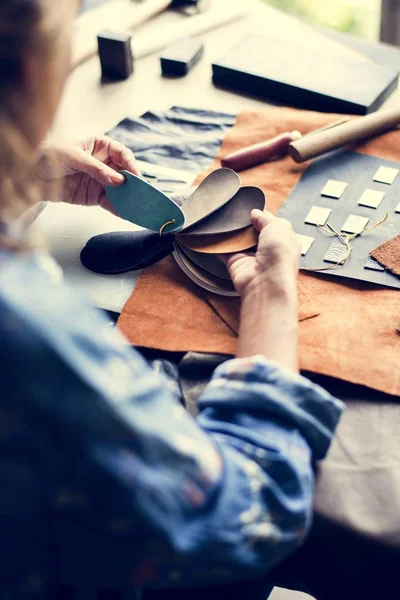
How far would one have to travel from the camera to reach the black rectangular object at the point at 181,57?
51.7 inches

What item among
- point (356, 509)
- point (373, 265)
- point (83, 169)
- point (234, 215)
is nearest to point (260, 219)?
point (234, 215)

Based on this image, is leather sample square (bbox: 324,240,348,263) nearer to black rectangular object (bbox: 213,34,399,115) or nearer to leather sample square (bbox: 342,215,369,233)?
leather sample square (bbox: 342,215,369,233)

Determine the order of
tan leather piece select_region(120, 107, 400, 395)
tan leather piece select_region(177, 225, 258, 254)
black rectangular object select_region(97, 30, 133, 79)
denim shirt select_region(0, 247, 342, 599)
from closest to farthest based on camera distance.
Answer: denim shirt select_region(0, 247, 342, 599), tan leather piece select_region(120, 107, 400, 395), tan leather piece select_region(177, 225, 258, 254), black rectangular object select_region(97, 30, 133, 79)

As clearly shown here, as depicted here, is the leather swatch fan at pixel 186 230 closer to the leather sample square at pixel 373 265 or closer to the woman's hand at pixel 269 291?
the woman's hand at pixel 269 291

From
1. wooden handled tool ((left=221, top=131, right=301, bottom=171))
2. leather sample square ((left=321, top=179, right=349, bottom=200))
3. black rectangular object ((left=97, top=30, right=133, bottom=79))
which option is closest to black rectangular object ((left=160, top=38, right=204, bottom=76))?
→ black rectangular object ((left=97, top=30, right=133, bottom=79))

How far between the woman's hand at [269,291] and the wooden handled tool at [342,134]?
0.76ft

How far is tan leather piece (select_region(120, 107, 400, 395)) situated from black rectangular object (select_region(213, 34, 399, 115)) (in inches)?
18.4

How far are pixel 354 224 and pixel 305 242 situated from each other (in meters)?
0.08

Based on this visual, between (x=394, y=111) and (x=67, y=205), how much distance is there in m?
0.54

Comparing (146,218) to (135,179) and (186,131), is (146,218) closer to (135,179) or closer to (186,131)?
(135,179)

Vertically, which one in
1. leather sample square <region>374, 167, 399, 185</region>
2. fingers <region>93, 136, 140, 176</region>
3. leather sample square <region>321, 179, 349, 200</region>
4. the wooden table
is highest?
fingers <region>93, 136, 140, 176</region>

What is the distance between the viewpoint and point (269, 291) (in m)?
0.72

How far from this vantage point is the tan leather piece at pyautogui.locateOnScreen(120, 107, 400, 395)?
0.71 meters

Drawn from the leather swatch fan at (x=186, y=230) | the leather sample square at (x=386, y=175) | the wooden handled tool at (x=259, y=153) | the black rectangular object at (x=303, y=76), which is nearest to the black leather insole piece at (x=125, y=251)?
the leather swatch fan at (x=186, y=230)
